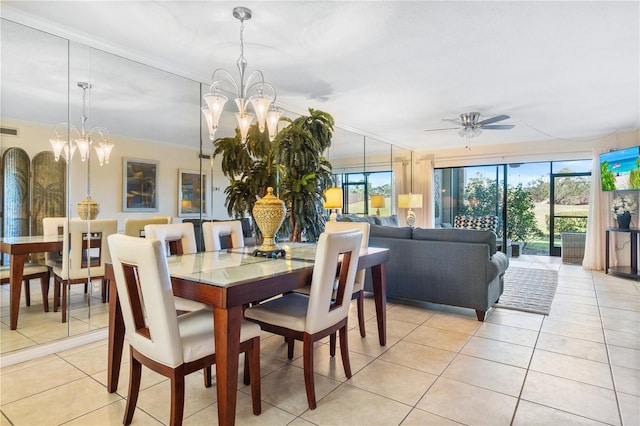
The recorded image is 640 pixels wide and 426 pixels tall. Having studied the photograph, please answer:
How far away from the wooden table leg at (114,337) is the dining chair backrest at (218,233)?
852 mm

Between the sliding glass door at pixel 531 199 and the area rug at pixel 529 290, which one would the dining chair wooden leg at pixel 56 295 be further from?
the sliding glass door at pixel 531 199

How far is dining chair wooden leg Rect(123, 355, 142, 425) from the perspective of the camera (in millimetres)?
1732

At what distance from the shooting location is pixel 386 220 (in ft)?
21.2

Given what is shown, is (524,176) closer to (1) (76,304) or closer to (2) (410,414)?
(2) (410,414)

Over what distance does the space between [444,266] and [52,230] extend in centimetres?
348

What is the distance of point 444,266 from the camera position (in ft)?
11.6

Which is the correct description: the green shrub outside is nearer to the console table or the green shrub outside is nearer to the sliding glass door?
the sliding glass door

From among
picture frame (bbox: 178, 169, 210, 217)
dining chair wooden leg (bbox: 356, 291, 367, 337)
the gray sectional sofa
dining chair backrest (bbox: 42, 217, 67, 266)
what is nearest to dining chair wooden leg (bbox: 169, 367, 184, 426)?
dining chair wooden leg (bbox: 356, 291, 367, 337)

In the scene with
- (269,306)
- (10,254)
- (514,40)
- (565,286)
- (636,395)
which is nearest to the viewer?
(636,395)

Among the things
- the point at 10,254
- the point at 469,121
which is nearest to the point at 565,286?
the point at 469,121

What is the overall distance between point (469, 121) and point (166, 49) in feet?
13.1

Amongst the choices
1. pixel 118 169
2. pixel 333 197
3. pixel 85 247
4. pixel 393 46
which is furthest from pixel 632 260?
pixel 85 247

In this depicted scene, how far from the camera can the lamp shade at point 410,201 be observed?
7.52 m

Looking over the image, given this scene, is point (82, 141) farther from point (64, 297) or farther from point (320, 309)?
point (320, 309)
